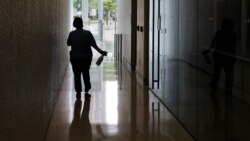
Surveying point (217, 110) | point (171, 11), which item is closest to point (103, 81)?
point (171, 11)

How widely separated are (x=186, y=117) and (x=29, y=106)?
3.12m

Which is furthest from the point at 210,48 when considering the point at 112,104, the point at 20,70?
the point at 112,104

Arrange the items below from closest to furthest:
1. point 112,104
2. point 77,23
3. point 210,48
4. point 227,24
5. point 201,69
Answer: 1. point 227,24
2. point 210,48
3. point 201,69
4. point 112,104
5. point 77,23

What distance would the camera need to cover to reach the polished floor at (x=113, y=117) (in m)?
6.41

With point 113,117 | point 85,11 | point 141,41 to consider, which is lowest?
point 113,117

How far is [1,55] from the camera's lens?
110 inches

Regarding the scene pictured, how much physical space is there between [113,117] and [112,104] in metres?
1.20

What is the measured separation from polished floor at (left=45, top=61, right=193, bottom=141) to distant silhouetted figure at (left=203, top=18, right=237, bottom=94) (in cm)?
141

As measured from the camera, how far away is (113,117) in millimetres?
7691

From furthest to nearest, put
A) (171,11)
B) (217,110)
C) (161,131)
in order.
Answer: (171,11) → (161,131) → (217,110)

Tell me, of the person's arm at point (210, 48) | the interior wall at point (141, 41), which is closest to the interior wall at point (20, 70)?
the person's arm at point (210, 48)

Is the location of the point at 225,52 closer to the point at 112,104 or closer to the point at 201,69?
the point at 201,69

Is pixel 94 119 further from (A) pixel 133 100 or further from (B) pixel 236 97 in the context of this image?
(B) pixel 236 97

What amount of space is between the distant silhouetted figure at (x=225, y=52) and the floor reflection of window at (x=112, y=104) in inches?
83.0
